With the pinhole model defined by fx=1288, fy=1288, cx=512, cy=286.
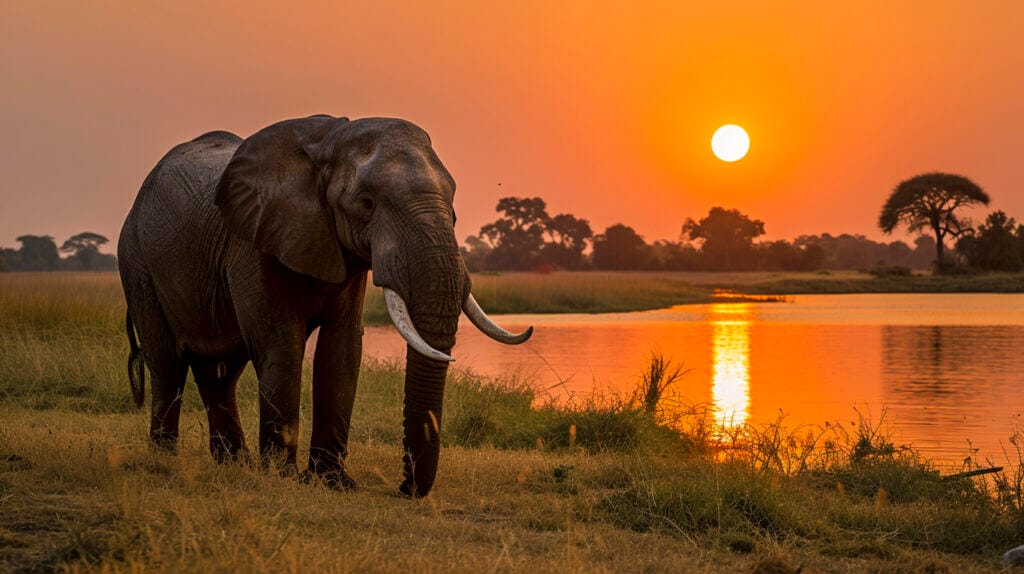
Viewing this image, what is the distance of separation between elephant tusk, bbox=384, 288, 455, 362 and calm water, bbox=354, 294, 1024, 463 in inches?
181

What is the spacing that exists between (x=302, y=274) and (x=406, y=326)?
102 cm

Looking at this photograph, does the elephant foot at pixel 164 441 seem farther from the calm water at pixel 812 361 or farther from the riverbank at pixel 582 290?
the riverbank at pixel 582 290

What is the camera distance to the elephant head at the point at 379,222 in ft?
19.4

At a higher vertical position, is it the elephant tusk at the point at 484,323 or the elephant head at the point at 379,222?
the elephant head at the point at 379,222

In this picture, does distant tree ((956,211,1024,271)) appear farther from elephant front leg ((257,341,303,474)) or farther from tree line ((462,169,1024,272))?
elephant front leg ((257,341,303,474))

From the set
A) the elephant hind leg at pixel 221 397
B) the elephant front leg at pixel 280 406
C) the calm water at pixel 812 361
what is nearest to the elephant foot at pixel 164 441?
the elephant hind leg at pixel 221 397

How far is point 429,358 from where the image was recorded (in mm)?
6164

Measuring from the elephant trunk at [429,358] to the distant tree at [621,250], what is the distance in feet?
247

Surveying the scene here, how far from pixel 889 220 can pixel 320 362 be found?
54450mm

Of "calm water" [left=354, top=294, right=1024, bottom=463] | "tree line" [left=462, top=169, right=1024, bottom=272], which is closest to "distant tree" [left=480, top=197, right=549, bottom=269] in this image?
"tree line" [left=462, top=169, right=1024, bottom=272]

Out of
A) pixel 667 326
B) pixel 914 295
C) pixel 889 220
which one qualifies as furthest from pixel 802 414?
pixel 889 220

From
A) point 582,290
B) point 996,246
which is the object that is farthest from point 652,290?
point 996,246

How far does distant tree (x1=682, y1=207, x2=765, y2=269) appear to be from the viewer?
7888 cm

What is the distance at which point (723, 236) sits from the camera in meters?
A: 79.5
